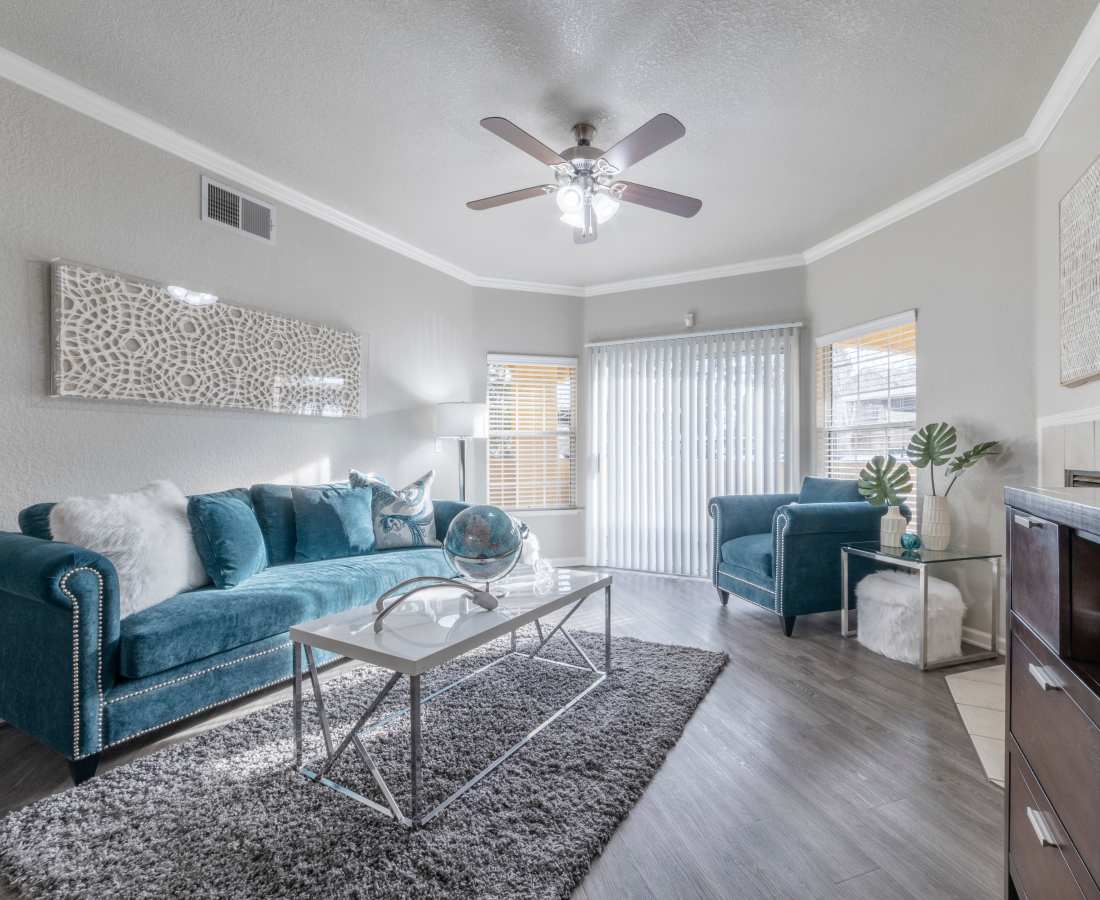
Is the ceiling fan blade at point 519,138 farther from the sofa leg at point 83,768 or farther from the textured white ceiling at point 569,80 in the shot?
the sofa leg at point 83,768

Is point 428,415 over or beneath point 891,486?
over

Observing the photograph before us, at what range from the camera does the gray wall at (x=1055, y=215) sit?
2242 mm

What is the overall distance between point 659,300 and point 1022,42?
3.00 meters

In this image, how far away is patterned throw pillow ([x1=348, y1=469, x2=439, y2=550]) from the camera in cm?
338

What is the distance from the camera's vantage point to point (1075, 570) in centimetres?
91

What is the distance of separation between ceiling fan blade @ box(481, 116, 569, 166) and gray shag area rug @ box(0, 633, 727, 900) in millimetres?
2238

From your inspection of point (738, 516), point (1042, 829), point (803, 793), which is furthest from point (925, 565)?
point (1042, 829)

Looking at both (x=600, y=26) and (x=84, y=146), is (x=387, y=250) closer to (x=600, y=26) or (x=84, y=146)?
(x=84, y=146)

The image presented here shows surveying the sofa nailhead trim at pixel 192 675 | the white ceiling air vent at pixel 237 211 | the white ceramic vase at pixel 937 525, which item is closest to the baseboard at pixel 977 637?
the white ceramic vase at pixel 937 525

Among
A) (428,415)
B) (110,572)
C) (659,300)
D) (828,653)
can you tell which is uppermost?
(659,300)

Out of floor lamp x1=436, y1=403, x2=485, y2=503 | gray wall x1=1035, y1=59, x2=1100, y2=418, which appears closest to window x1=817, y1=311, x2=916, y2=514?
gray wall x1=1035, y1=59, x2=1100, y2=418

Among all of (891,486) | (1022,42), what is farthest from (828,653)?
(1022,42)

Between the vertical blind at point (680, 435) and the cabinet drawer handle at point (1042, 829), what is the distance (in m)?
3.59

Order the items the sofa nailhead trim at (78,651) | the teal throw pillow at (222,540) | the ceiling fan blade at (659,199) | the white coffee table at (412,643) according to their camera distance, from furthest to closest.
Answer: the ceiling fan blade at (659,199) → the teal throw pillow at (222,540) → the sofa nailhead trim at (78,651) → the white coffee table at (412,643)
